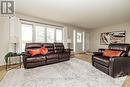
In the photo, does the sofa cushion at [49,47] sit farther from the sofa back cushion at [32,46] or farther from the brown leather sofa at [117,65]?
the brown leather sofa at [117,65]

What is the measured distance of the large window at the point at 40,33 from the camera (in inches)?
198

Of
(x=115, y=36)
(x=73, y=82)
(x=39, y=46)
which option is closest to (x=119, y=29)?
(x=115, y=36)

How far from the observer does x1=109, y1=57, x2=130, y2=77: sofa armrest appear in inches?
111

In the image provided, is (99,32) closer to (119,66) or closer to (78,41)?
(78,41)

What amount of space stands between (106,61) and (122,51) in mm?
791

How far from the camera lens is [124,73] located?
301cm

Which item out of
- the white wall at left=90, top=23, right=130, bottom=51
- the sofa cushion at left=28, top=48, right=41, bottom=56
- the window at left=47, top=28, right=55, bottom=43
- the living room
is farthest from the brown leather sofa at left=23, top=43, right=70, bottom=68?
the white wall at left=90, top=23, right=130, bottom=51

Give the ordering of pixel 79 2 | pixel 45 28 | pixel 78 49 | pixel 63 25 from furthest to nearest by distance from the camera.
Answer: pixel 78 49, pixel 63 25, pixel 45 28, pixel 79 2

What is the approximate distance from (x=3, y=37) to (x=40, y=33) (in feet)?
6.52

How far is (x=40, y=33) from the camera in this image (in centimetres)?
566

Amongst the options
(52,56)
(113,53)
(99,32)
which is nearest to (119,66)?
(113,53)

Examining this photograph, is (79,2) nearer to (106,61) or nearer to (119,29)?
(106,61)

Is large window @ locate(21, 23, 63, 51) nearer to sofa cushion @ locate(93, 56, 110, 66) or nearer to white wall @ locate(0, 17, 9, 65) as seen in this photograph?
white wall @ locate(0, 17, 9, 65)

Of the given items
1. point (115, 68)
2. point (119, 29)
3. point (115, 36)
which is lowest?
point (115, 68)
